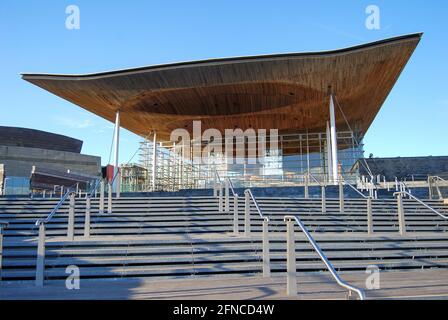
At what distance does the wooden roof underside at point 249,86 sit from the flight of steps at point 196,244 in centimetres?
851

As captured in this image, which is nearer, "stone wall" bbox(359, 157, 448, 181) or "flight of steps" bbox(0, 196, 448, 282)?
"flight of steps" bbox(0, 196, 448, 282)

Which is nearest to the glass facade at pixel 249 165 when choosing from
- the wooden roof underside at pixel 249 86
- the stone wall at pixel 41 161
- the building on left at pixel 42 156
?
the wooden roof underside at pixel 249 86

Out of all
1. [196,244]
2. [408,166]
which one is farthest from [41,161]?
[196,244]

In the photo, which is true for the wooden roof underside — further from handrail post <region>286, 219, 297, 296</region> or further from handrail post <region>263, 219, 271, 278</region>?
handrail post <region>286, 219, 297, 296</region>

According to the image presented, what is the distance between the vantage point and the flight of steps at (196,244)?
7223mm

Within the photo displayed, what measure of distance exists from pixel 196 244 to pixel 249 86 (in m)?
13.8

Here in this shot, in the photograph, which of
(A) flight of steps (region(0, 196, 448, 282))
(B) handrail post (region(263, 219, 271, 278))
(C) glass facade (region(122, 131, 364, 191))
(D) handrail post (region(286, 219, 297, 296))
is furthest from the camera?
(C) glass facade (region(122, 131, 364, 191))

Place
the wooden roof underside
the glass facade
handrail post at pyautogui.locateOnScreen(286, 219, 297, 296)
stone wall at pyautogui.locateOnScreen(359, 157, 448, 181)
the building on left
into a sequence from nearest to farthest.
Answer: handrail post at pyautogui.locateOnScreen(286, 219, 297, 296), the wooden roof underside, stone wall at pyautogui.locateOnScreen(359, 157, 448, 181), the glass facade, the building on left

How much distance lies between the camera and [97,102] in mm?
22641

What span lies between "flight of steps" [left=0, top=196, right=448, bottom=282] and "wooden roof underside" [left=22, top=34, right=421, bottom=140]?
27.9 ft

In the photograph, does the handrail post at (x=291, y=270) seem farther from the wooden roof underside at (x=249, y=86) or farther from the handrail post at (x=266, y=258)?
the wooden roof underside at (x=249, y=86)

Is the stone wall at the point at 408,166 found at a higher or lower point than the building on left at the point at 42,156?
lower

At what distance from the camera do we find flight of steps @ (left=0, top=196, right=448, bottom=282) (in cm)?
722

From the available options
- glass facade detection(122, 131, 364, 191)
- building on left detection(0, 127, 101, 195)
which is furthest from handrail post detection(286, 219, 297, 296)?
building on left detection(0, 127, 101, 195)
